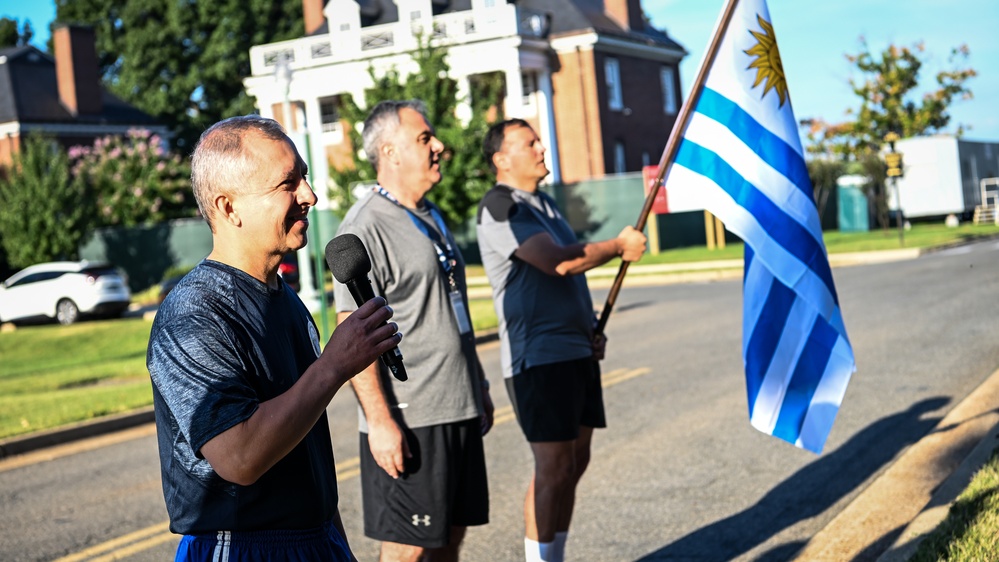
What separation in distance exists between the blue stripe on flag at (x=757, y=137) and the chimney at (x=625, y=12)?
43.9 m

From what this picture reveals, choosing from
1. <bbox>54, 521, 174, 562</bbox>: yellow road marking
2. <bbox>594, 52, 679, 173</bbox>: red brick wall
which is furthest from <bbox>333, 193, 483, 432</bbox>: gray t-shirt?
<bbox>594, 52, 679, 173</bbox>: red brick wall

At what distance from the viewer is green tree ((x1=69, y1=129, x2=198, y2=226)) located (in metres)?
43.0

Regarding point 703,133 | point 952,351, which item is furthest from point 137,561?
point 952,351

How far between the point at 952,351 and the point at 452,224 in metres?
26.2

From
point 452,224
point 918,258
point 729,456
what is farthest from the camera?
point 452,224

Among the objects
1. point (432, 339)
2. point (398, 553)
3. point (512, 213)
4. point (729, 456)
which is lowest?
point (729, 456)

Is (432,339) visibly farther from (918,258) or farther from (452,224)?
(452,224)

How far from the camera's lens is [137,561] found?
259 inches

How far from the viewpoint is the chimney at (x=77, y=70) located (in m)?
48.7

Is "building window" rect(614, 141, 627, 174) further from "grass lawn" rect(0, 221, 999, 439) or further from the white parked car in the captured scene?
the white parked car

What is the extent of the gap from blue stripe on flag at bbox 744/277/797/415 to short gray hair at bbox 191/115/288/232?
10.4ft

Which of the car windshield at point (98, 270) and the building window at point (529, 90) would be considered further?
the building window at point (529, 90)

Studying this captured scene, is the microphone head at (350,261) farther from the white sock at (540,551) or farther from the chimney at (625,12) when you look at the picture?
the chimney at (625,12)

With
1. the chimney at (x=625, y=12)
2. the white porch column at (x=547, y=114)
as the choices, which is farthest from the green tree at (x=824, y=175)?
the white porch column at (x=547, y=114)
